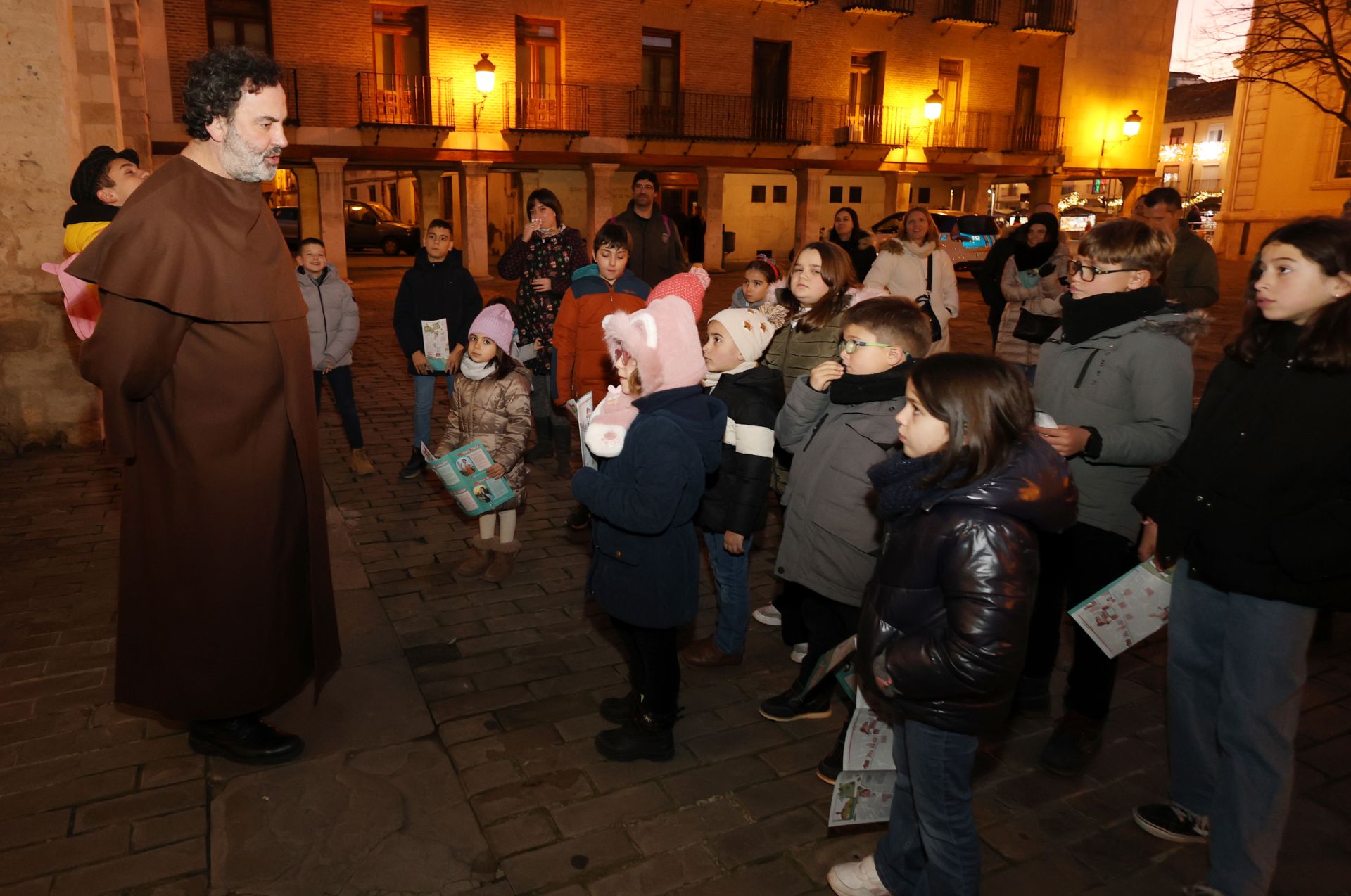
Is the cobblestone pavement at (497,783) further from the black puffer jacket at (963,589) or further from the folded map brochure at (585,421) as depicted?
the folded map brochure at (585,421)

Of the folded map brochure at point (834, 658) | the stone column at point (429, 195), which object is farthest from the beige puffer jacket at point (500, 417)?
the stone column at point (429, 195)

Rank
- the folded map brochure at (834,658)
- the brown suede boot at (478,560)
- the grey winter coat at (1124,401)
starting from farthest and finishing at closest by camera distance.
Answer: the brown suede boot at (478,560), the grey winter coat at (1124,401), the folded map brochure at (834,658)

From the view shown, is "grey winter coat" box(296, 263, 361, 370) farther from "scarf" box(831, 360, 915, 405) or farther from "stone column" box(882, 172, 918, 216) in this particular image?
"stone column" box(882, 172, 918, 216)

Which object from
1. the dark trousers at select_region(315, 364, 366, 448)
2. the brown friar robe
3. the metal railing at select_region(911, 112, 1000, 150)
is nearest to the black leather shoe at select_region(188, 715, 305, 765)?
the brown friar robe

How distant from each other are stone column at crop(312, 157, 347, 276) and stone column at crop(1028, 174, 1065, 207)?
23.4 m

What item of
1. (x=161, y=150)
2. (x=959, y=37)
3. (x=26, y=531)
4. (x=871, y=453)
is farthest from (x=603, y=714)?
(x=959, y=37)

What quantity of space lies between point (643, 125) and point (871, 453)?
82.6 ft

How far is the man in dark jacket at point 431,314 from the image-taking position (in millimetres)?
6918

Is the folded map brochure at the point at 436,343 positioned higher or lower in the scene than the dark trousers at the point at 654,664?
higher

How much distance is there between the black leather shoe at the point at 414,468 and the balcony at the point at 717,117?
21.0 m

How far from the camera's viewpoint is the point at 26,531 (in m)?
5.69

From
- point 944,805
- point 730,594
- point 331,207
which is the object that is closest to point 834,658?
point 944,805

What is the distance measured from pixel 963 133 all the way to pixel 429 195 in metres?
17.9

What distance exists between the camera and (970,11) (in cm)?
3028
